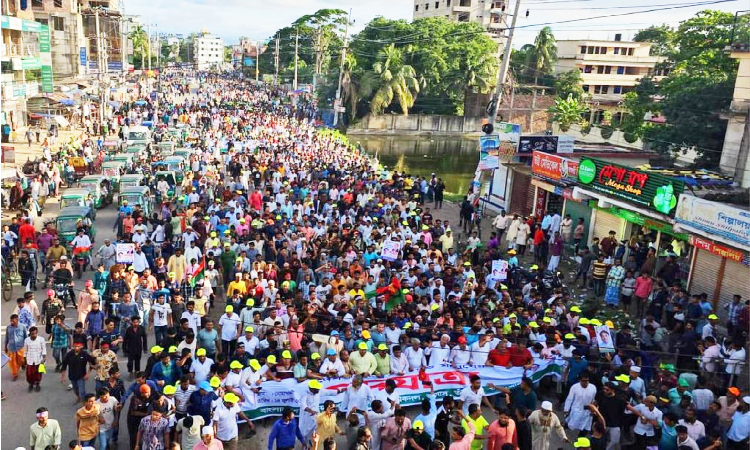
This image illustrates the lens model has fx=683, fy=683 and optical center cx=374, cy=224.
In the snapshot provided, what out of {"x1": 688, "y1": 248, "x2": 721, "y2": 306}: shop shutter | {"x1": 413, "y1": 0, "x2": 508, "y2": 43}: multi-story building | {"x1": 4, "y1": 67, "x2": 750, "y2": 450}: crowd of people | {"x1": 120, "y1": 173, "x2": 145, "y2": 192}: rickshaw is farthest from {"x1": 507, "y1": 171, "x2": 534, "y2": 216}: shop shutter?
{"x1": 413, "y1": 0, "x2": 508, "y2": 43}: multi-story building

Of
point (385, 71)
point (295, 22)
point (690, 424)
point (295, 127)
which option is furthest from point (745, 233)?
point (295, 22)

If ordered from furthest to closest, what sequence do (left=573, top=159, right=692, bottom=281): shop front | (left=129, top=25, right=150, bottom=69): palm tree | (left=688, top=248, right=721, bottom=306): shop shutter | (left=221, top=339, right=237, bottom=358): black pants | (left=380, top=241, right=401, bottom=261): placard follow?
(left=129, top=25, right=150, bottom=69): palm tree < (left=573, top=159, right=692, bottom=281): shop front < (left=688, top=248, right=721, bottom=306): shop shutter < (left=380, top=241, right=401, bottom=261): placard < (left=221, top=339, right=237, bottom=358): black pants

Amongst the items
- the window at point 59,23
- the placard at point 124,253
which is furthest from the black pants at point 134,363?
the window at point 59,23

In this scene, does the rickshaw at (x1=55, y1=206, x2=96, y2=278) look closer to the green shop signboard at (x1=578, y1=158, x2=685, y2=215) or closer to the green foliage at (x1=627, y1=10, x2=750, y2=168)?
the green shop signboard at (x1=578, y1=158, x2=685, y2=215)

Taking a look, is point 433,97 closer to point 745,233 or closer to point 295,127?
point 295,127

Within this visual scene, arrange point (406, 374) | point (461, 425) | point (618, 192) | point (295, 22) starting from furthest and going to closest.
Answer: point (295, 22) < point (618, 192) < point (406, 374) < point (461, 425)

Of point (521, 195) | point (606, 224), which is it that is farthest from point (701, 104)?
point (606, 224)
